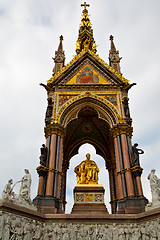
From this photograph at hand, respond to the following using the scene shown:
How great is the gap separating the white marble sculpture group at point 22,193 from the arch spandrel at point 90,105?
14.9 feet

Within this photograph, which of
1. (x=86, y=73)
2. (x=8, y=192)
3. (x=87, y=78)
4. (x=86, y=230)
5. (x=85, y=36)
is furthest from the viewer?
(x=85, y=36)

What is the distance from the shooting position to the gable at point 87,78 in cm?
1603

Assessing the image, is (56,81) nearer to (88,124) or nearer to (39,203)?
(88,124)

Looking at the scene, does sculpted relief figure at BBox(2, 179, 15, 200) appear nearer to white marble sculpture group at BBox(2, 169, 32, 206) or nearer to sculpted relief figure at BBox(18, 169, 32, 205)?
white marble sculpture group at BBox(2, 169, 32, 206)

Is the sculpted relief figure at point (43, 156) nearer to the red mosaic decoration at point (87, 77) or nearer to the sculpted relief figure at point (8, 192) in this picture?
the sculpted relief figure at point (8, 192)

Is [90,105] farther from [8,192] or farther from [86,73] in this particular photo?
[8,192]

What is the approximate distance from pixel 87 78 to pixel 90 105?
2418 millimetres

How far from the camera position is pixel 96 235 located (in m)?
9.48

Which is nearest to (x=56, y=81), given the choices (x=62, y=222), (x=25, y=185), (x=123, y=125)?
(x=123, y=125)

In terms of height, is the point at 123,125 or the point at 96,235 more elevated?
the point at 123,125

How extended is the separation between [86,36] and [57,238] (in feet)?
67.6

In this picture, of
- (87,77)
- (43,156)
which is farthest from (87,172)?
(87,77)

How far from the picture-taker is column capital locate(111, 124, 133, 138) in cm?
1332

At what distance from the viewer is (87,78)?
53.5 feet
